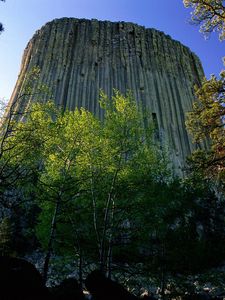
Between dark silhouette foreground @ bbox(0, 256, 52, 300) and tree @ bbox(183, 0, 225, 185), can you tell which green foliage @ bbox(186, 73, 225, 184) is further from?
Answer: dark silhouette foreground @ bbox(0, 256, 52, 300)

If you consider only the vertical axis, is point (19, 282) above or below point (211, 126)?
below

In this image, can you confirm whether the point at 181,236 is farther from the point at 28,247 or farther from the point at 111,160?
the point at 28,247

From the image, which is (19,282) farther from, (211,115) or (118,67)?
(118,67)

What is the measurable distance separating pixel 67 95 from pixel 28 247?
1717cm

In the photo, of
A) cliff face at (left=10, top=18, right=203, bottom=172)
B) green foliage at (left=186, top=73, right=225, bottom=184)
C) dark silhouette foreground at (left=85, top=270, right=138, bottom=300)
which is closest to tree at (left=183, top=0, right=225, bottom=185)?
green foliage at (left=186, top=73, right=225, bottom=184)

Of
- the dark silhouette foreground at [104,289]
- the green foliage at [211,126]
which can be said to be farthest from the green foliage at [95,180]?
the dark silhouette foreground at [104,289]

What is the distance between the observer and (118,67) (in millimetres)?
39094

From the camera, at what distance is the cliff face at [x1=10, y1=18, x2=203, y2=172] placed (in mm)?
35906

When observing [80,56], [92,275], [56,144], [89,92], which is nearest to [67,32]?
[80,56]

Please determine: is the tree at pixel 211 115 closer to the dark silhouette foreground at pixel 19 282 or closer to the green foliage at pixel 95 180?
the green foliage at pixel 95 180

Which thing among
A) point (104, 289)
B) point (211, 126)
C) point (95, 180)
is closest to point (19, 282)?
point (104, 289)

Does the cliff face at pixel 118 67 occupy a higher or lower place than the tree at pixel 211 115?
higher

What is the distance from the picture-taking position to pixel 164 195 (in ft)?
42.3

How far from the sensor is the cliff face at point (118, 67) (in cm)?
3591
